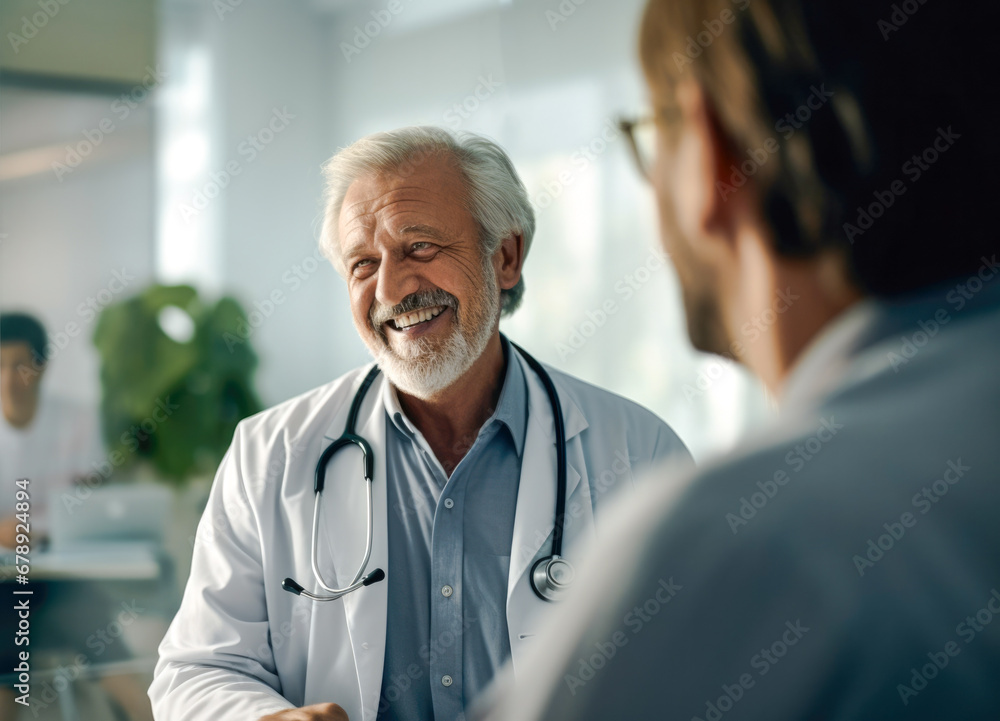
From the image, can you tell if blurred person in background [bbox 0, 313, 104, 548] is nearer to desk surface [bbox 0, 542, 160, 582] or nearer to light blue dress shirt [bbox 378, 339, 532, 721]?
desk surface [bbox 0, 542, 160, 582]

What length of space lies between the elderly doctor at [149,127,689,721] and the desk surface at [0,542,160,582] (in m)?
1.01

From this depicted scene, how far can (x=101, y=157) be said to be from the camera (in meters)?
2.21

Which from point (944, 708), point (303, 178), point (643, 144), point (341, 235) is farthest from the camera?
point (303, 178)

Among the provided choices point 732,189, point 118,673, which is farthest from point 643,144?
point 118,673

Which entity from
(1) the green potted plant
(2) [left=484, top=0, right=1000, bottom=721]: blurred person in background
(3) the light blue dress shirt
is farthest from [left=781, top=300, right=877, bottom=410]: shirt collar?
(1) the green potted plant

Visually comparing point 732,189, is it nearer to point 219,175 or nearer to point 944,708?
point 944,708

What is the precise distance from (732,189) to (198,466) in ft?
7.15

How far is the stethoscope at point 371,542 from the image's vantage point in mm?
1182

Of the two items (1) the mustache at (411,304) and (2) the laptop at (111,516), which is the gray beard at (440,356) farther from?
(2) the laptop at (111,516)

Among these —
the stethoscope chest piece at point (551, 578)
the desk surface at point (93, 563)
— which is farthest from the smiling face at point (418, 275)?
the desk surface at point (93, 563)

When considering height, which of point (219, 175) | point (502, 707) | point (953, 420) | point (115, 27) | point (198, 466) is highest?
point (115, 27)

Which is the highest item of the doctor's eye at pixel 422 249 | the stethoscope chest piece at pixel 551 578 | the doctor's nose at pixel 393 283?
the doctor's eye at pixel 422 249

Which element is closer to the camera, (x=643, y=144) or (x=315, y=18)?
(x=643, y=144)

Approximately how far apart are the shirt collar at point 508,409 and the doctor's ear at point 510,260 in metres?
0.17
